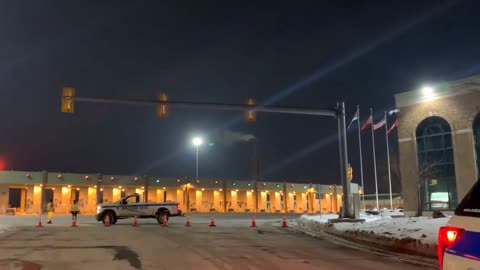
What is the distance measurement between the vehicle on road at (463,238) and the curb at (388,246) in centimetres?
920

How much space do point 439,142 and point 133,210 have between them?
19.7m

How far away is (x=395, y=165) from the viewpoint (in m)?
52.8

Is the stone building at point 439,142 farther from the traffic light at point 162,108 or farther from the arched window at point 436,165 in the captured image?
the traffic light at point 162,108

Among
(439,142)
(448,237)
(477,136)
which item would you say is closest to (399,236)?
(448,237)

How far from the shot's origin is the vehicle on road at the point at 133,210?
31078 millimetres

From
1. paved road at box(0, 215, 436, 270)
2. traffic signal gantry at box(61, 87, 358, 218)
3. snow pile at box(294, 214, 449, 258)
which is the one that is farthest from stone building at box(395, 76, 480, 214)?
paved road at box(0, 215, 436, 270)

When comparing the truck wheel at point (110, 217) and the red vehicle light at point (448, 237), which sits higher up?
the red vehicle light at point (448, 237)

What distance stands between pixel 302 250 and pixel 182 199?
5464 cm

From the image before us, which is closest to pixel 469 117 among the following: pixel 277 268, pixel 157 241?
pixel 157 241

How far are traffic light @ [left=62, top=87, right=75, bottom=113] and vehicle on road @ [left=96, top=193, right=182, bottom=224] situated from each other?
9.84 m

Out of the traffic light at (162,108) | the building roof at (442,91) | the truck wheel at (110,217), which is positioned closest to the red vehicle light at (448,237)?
the traffic light at (162,108)

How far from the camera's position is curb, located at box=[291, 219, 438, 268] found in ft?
46.2

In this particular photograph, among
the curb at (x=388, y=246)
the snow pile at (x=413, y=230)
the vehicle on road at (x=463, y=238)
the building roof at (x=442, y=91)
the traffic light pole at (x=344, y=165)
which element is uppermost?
the building roof at (x=442, y=91)

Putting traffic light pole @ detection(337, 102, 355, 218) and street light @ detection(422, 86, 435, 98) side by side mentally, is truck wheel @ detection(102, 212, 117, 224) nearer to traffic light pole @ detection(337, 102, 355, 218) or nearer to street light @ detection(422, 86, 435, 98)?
traffic light pole @ detection(337, 102, 355, 218)
